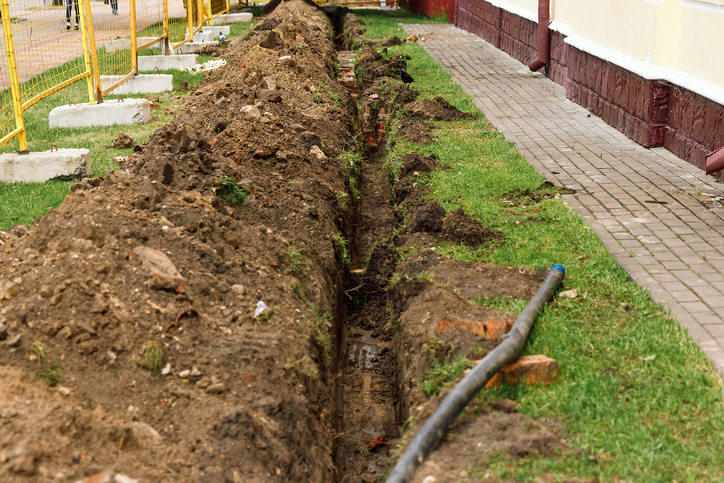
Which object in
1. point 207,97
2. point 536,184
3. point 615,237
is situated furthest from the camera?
point 207,97

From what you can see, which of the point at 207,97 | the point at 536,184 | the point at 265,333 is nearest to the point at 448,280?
the point at 265,333

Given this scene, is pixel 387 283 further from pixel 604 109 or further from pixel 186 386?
pixel 604 109

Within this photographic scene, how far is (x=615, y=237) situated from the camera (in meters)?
5.69

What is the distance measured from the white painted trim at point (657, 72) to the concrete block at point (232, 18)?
48.8 feet

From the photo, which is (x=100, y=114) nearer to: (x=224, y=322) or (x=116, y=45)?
(x=116, y=45)

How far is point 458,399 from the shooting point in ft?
11.3

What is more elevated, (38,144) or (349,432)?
(38,144)

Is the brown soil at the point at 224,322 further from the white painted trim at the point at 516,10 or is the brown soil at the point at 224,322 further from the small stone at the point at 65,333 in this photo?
the white painted trim at the point at 516,10

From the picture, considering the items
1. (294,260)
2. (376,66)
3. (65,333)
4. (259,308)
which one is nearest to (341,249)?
(294,260)

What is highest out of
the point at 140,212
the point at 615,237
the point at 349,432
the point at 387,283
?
the point at 140,212

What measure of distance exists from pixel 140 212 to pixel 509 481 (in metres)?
2.92

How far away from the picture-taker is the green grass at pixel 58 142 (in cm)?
632

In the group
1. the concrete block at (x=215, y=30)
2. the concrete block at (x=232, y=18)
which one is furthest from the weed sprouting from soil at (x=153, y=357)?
the concrete block at (x=232, y=18)

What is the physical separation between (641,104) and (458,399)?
20.0ft
